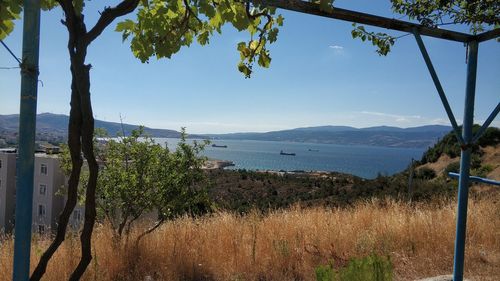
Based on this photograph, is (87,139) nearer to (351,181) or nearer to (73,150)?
(73,150)

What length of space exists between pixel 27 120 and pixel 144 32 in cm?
128

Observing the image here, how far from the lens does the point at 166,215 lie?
716 cm

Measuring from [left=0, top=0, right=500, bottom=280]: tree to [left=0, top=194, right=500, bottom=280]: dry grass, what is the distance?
200 cm

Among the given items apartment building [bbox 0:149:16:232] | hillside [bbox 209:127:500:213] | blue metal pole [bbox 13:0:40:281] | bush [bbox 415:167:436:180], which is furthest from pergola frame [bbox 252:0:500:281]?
bush [bbox 415:167:436:180]

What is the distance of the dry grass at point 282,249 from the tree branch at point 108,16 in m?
2.47

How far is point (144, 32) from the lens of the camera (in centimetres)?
255

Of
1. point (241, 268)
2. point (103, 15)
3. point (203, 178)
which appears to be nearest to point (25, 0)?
point (103, 15)

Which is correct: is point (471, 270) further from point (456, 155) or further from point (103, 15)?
point (456, 155)

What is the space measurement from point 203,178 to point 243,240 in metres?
3.18

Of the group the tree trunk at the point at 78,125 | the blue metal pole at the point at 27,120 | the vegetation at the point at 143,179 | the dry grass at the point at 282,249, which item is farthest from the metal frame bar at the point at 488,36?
the vegetation at the point at 143,179

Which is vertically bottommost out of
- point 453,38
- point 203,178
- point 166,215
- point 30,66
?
point 166,215

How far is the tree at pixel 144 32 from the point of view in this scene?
1.62 m

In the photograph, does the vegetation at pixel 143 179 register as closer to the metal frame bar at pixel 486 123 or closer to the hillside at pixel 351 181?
the metal frame bar at pixel 486 123

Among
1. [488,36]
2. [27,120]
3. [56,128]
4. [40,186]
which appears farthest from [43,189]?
[27,120]
